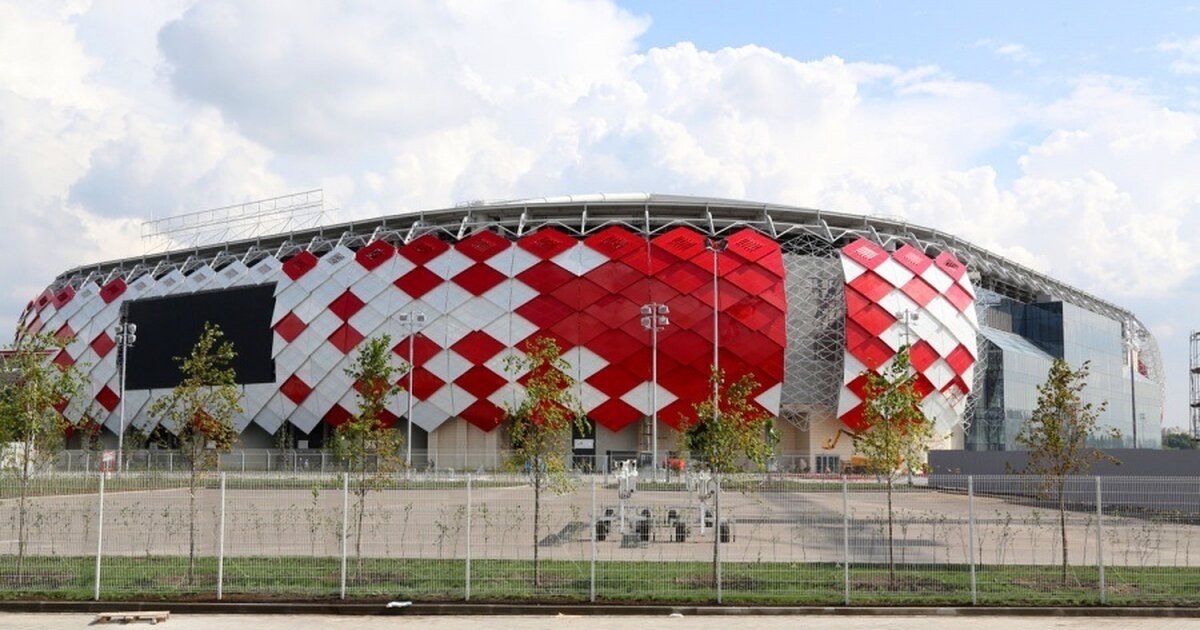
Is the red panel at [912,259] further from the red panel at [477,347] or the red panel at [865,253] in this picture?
the red panel at [477,347]

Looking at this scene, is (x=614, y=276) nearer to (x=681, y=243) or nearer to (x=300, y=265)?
(x=681, y=243)

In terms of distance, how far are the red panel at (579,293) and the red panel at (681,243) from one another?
14.3ft

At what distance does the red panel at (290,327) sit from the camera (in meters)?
68.4

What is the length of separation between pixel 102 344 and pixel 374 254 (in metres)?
24.4

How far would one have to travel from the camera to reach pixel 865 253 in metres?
65.9

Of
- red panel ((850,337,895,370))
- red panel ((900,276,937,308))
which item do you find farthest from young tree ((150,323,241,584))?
red panel ((900,276,937,308))

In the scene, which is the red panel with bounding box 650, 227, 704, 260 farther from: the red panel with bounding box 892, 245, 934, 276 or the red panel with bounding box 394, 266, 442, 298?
the red panel with bounding box 394, 266, 442, 298

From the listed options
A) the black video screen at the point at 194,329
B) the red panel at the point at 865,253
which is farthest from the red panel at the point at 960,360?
the black video screen at the point at 194,329

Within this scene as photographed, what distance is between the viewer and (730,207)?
67.1 meters

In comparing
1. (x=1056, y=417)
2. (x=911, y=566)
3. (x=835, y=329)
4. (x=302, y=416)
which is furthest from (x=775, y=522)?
(x=302, y=416)

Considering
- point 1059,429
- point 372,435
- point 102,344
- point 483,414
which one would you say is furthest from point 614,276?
point 1059,429

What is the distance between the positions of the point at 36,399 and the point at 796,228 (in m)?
52.6

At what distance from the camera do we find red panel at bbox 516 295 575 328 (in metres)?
62.2

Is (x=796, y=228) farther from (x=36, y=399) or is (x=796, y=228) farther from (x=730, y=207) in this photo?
(x=36, y=399)
